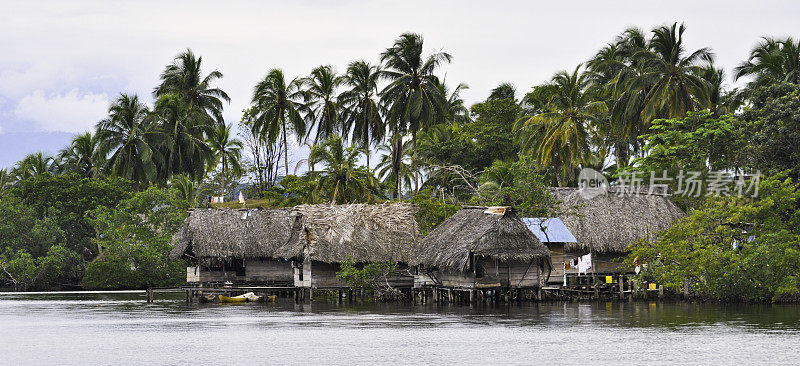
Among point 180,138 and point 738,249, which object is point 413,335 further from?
point 180,138

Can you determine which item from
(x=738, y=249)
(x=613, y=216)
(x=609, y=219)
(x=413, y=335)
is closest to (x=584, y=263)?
(x=609, y=219)

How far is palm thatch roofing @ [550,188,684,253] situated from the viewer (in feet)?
131

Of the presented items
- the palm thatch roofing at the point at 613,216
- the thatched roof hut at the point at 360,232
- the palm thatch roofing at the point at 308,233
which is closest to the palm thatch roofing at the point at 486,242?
the thatched roof hut at the point at 360,232

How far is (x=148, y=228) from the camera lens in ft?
177

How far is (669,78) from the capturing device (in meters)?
46.6

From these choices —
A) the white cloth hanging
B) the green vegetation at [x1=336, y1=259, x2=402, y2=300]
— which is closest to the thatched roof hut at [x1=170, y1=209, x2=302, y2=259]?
the green vegetation at [x1=336, y1=259, x2=402, y2=300]

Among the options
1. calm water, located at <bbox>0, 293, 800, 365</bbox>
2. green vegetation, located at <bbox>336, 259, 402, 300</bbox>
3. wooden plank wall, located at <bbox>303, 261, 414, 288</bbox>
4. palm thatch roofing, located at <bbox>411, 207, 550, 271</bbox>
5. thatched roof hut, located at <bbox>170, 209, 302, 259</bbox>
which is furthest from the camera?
thatched roof hut, located at <bbox>170, 209, 302, 259</bbox>

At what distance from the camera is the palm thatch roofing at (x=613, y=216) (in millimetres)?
40062

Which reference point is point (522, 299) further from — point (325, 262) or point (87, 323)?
point (87, 323)

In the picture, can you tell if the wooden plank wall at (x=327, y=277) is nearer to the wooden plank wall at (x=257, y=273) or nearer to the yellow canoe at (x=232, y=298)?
the yellow canoe at (x=232, y=298)

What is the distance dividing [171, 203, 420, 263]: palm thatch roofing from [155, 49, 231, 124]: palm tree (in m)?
20.1

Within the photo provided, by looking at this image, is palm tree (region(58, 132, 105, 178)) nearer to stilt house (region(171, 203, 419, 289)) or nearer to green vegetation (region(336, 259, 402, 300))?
stilt house (region(171, 203, 419, 289))

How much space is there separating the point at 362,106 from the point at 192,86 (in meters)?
15.1

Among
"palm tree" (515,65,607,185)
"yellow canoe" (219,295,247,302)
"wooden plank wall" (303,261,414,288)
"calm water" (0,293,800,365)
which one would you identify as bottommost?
"calm water" (0,293,800,365)
